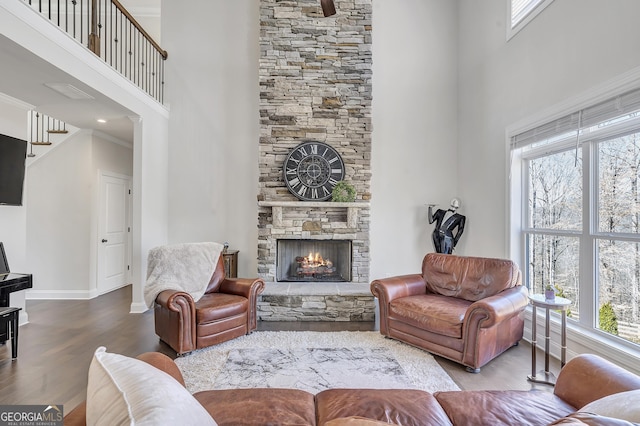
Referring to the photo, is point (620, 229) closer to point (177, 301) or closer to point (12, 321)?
point (177, 301)

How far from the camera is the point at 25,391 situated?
2305 millimetres

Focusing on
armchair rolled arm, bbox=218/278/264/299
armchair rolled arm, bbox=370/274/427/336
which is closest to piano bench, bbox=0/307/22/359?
armchair rolled arm, bbox=218/278/264/299

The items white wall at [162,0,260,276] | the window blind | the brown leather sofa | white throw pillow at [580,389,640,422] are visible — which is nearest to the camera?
white throw pillow at [580,389,640,422]

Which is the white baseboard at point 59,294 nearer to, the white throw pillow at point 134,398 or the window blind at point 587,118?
the white throw pillow at point 134,398

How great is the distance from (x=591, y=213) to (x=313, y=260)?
3319 mm

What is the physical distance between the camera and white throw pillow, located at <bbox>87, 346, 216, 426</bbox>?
735 mm

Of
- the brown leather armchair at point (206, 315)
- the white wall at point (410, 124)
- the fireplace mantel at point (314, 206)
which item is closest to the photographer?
the brown leather armchair at point (206, 315)

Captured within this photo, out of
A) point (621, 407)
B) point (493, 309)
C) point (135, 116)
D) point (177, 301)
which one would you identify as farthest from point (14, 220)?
point (621, 407)

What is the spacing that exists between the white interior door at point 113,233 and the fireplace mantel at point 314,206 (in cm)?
286

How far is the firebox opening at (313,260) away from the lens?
4.67 meters

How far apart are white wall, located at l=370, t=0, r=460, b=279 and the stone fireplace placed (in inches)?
17.4

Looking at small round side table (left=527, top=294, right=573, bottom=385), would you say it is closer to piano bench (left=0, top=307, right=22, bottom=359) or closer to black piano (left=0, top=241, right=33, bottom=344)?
piano bench (left=0, top=307, right=22, bottom=359)

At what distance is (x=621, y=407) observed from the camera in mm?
937

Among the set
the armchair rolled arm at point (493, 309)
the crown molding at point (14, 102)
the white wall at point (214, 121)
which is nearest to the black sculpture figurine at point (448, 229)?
the armchair rolled arm at point (493, 309)
